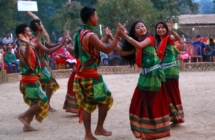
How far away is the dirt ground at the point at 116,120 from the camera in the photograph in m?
6.24

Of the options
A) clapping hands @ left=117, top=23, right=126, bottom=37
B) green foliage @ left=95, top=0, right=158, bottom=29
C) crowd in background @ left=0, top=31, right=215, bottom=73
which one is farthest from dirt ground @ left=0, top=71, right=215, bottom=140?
green foliage @ left=95, top=0, right=158, bottom=29

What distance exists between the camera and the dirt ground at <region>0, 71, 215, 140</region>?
624cm

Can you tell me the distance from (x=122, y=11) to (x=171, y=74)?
1524 cm

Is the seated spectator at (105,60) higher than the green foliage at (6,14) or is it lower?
lower

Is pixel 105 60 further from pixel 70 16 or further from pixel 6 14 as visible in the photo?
pixel 6 14

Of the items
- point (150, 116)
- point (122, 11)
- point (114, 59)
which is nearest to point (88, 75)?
point (150, 116)

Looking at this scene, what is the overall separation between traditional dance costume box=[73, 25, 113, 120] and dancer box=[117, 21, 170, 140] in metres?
0.46

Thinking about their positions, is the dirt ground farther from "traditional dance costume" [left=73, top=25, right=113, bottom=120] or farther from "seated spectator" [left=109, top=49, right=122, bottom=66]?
"seated spectator" [left=109, top=49, right=122, bottom=66]

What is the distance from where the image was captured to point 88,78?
571cm

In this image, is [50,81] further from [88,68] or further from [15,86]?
[15,86]

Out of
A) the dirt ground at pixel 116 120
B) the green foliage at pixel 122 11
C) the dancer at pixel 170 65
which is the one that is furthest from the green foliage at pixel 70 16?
the dancer at pixel 170 65

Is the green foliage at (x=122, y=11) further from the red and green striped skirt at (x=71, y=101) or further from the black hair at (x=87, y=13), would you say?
the black hair at (x=87, y=13)

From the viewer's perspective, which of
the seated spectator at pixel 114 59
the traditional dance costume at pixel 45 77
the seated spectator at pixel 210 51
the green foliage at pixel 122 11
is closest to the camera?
the traditional dance costume at pixel 45 77

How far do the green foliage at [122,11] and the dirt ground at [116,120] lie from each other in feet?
33.6
